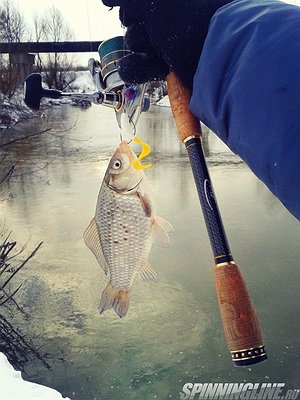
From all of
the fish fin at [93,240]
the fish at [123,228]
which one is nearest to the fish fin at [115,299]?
the fish at [123,228]

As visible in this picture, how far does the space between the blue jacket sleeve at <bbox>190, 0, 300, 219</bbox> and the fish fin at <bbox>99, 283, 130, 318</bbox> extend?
2.18 ft

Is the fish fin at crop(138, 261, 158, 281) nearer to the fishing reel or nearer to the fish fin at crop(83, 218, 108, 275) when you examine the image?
the fish fin at crop(83, 218, 108, 275)

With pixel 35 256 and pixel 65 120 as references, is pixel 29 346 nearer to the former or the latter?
pixel 35 256

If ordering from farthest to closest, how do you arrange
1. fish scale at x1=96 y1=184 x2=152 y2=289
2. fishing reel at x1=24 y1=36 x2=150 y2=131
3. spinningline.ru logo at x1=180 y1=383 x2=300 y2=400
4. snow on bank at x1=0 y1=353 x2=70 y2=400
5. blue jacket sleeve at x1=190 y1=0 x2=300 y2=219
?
spinningline.ru logo at x1=180 y1=383 x2=300 y2=400 → snow on bank at x1=0 y1=353 x2=70 y2=400 → fish scale at x1=96 y1=184 x2=152 y2=289 → fishing reel at x1=24 y1=36 x2=150 y2=131 → blue jacket sleeve at x1=190 y1=0 x2=300 y2=219

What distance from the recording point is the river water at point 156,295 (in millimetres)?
4578

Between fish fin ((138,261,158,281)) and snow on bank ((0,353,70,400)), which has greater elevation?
fish fin ((138,261,158,281))

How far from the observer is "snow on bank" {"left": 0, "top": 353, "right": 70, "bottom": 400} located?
3975 mm

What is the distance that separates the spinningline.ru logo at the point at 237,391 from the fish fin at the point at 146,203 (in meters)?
3.45

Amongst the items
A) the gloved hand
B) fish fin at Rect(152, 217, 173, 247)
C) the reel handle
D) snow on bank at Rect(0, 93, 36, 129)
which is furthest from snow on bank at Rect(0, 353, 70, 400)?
snow on bank at Rect(0, 93, 36, 129)

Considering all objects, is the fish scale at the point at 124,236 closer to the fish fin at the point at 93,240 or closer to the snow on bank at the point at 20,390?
the fish fin at the point at 93,240

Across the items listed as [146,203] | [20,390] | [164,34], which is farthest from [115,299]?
[20,390]

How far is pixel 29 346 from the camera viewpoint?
500 centimetres

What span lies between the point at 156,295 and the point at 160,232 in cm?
429

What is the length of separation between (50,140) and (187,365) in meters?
9.44
